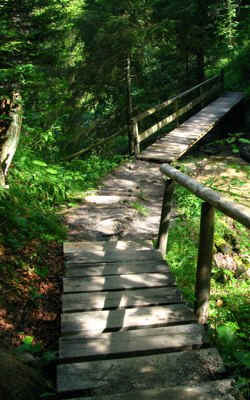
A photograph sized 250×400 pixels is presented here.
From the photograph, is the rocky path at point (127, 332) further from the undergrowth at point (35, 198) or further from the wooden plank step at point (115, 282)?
the undergrowth at point (35, 198)

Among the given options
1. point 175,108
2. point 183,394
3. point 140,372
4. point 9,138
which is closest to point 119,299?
point 140,372

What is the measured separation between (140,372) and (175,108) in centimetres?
1096

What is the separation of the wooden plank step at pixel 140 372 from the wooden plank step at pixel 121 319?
1.54 feet

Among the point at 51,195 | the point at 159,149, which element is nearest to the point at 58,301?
the point at 51,195

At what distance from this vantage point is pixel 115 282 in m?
4.00

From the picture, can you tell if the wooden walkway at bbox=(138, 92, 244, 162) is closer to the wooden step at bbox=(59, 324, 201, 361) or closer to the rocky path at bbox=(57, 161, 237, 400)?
the rocky path at bbox=(57, 161, 237, 400)

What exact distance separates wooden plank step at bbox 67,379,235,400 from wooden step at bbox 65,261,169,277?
6.22ft

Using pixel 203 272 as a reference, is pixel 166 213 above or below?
above

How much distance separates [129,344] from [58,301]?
139 centimetres

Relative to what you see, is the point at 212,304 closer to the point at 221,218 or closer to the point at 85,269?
the point at 85,269

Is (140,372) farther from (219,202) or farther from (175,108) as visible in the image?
(175,108)

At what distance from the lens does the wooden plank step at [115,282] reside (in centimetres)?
388

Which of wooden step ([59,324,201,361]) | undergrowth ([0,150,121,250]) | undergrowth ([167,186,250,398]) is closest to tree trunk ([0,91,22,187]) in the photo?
undergrowth ([0,150,121,250])

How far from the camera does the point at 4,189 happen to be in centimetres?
487
